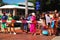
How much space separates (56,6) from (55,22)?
2047cm

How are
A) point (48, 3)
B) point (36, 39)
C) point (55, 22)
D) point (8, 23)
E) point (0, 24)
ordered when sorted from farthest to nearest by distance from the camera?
point (48, 3)
point (0, 24)
point (8, 23)
point (55, 22)
point (36, 39)

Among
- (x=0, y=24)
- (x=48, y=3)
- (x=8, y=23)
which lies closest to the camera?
(x=8, y=23)

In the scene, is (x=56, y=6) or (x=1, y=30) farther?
(x=56, y=6)

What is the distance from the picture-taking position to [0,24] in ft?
69.3

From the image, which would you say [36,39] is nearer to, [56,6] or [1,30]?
[1,30]

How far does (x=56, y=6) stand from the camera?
38.0m

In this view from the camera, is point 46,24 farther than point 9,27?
No

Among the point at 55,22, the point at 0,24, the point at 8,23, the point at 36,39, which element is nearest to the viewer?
the point at 36,39

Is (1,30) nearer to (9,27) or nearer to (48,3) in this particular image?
(9,27)

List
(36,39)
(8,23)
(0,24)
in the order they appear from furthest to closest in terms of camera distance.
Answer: (0,24), (8,23), (36,39)

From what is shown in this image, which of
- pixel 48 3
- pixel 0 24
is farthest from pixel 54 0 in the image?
pixel 0 24

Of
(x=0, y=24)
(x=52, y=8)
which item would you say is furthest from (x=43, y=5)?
(x=0, y=24)

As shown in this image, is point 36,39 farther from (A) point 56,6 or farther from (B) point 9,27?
Result: (A) point 56,6

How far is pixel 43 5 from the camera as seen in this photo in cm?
3816
